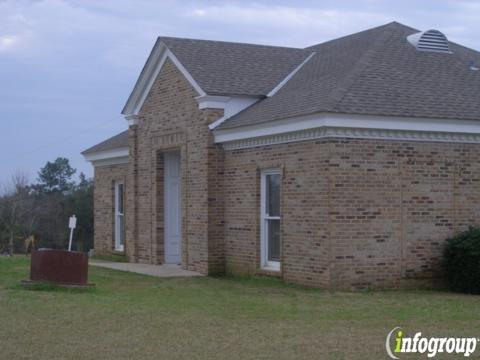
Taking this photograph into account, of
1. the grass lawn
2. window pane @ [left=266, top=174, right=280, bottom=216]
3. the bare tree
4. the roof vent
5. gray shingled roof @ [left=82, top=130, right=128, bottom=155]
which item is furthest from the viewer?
the bare tree

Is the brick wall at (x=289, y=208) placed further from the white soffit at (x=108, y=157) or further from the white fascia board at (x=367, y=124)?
the white soffit at (x=108, y=157)

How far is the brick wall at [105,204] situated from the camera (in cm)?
2700

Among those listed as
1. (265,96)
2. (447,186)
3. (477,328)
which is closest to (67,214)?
(265,96)

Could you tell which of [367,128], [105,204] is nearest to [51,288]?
[367,128]

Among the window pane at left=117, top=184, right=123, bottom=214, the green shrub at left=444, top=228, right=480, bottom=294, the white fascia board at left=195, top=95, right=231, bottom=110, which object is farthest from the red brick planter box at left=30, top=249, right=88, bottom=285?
the window pane at left=117, top=184, right=123, bottom=214

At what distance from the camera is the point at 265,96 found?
20031mm

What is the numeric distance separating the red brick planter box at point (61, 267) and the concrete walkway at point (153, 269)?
4.34 meters

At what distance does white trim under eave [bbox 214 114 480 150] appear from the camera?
15969 millimetres

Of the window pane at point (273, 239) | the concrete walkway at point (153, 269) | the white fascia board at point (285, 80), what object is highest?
the white fascia board at point (285, 80)

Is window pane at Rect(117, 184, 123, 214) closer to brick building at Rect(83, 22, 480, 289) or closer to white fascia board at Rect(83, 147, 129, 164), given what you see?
white fascia board at Rect(83, 147, 129, 164)

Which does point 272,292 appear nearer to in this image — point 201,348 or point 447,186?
point 447,186

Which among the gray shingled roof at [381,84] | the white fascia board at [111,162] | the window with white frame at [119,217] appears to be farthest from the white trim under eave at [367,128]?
the window with white frame at [119,217]

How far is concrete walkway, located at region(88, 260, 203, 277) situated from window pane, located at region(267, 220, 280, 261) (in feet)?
7.68

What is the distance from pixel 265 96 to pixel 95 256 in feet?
35.9
